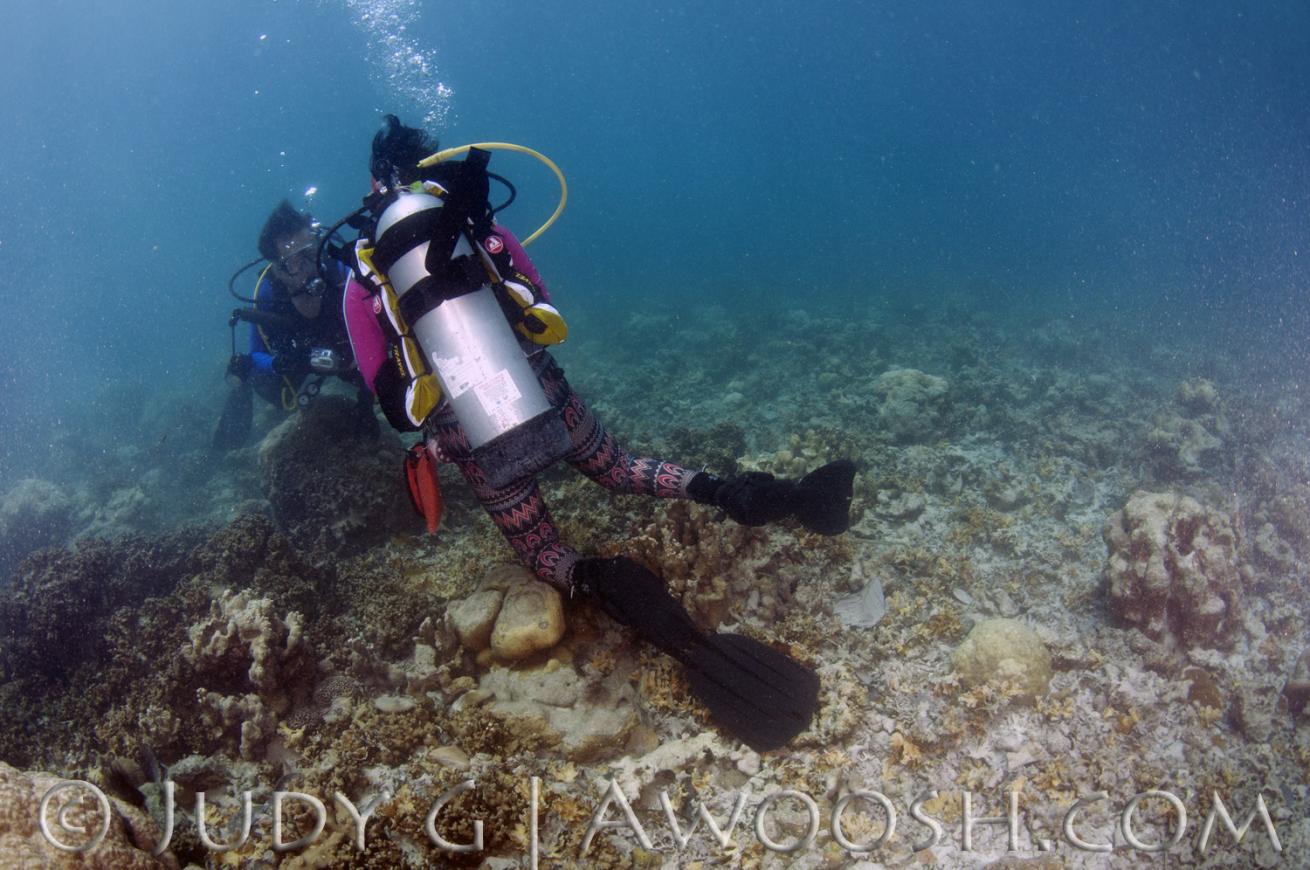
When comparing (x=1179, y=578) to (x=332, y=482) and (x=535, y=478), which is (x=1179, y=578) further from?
(x=332, y=482)

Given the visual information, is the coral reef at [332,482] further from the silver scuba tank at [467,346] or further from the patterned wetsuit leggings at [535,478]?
the silver scuba tank at [467,346]

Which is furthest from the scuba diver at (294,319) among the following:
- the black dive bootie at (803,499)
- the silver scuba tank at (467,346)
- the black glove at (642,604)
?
the black dive bootie at (803,499)

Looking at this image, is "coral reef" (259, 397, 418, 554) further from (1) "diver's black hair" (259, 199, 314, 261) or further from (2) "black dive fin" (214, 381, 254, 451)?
(2) "black dive fin" (214, 381, 254, 451)

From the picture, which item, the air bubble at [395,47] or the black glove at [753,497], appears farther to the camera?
the air bubble at [395,47]

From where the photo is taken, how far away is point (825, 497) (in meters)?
4.14

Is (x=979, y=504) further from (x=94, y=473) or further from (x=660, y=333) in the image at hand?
(x=94, y=473)

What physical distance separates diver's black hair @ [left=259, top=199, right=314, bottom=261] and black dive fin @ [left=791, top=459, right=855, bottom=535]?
7985 millimetres

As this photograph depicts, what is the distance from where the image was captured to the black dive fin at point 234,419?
12.4 metres

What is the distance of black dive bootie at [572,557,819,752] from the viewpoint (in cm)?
346

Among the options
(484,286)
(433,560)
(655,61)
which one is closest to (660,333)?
(433,560)

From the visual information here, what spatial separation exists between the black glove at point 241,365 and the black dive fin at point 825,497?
8.12m

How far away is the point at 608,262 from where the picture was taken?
1967 inches

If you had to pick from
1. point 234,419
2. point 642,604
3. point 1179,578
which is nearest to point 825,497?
point 642,604

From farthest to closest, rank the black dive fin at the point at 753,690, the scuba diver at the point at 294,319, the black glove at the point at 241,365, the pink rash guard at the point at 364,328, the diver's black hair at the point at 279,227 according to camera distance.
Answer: the black glove at the point at 241,365 < the diver's black hair at the point at 279,227 < the scuba diver at the point at 294,319 < the pink rash guard at the point at 364,328 < the black dive fin at the point at 753,690
